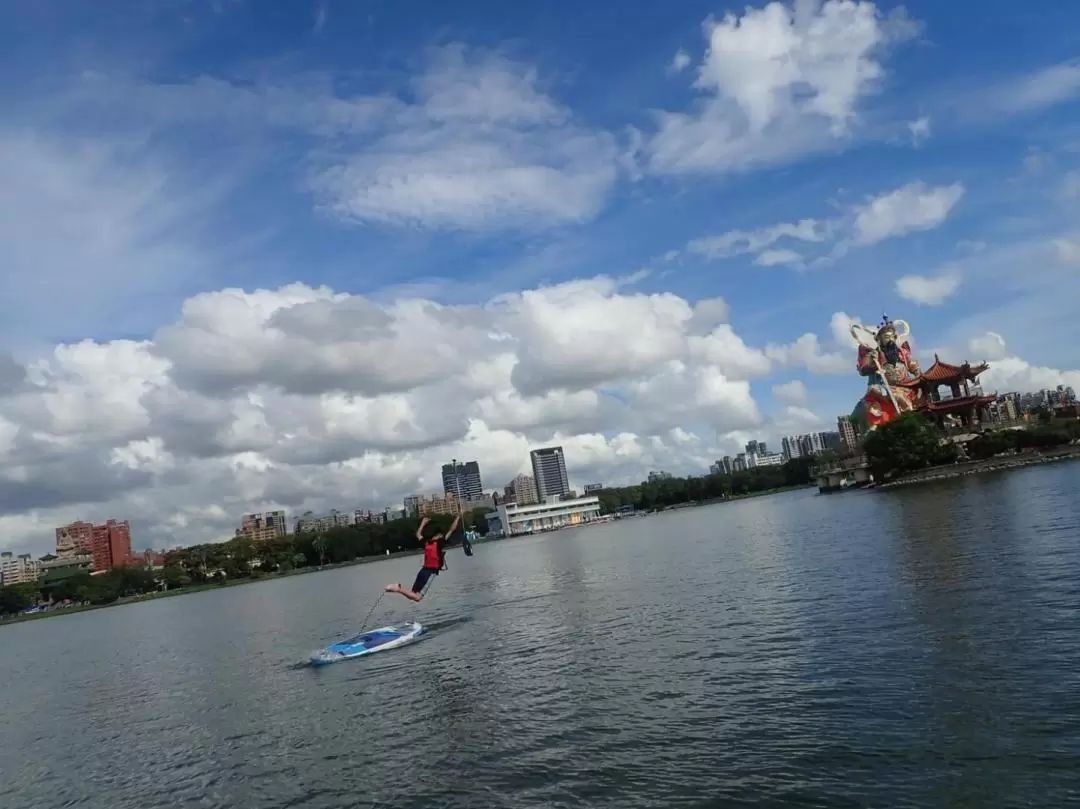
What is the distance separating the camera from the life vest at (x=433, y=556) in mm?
30859

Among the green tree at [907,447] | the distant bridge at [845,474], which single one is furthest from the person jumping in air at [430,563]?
the distant bridge at [845,474]

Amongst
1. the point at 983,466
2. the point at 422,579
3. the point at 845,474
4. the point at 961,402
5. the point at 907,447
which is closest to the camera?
the point at 422,579

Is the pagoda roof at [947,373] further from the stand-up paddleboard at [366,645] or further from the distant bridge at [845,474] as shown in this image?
the stand-up paddleboard at [366,645]

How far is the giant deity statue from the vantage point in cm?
13500

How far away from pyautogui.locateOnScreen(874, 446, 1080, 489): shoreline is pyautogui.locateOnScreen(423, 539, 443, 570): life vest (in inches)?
3928

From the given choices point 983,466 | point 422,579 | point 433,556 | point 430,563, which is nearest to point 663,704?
point 430,563

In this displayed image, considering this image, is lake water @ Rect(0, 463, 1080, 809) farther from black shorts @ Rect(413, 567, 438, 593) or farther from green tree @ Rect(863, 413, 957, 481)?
green tree @ Rect(863, 413, 957, 481)

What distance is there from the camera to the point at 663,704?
19.3m

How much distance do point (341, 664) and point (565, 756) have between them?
19296 mm

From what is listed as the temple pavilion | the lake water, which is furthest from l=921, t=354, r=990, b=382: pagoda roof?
the lake water

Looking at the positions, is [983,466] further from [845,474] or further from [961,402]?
[845,474]

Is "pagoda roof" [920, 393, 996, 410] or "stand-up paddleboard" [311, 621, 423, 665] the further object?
"pagoda roof" [920, 393, 996, 410]

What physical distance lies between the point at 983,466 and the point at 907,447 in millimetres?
11052

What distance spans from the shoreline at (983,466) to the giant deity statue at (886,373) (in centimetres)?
1518
